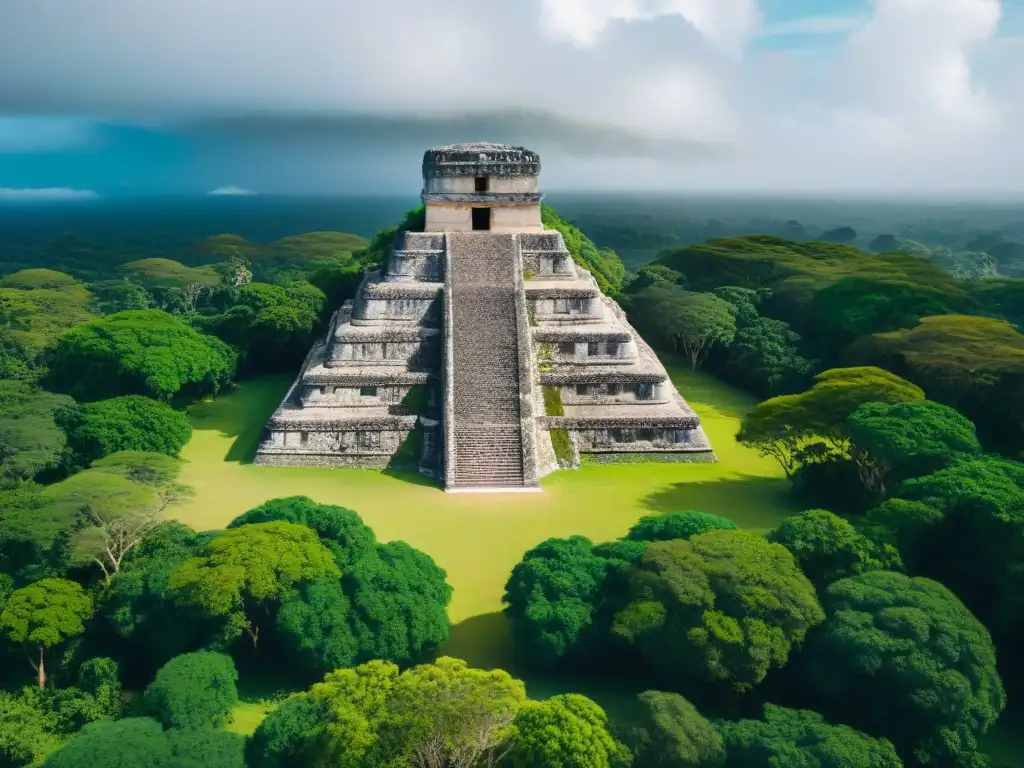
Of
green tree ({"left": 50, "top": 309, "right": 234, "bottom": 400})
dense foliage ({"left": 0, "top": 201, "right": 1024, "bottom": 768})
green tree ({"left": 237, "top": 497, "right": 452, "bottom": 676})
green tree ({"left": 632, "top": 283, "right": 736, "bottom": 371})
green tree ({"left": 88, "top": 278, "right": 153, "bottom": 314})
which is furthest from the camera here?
green tree ({"left": 88, "top": 278, "right": 153, "bottom": 314})

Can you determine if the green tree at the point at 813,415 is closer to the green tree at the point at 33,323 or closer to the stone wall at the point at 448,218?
the stone wall at the point at 448,218

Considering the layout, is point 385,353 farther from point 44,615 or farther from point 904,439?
point 904,439

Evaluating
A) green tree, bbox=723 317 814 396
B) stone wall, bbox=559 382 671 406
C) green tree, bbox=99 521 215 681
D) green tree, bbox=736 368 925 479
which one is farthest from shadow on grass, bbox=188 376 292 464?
green tree, bbox=723 317 814 396

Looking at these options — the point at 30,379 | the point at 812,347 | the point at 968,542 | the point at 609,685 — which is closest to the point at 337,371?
the point at 30,379

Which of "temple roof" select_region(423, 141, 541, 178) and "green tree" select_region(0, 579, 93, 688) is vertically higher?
"temple roof" select_region(423, 141, 541, 178)

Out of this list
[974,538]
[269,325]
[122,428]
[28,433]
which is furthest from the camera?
[269,325]

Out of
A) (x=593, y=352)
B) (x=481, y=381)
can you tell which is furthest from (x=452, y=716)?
(x=593, y=352)

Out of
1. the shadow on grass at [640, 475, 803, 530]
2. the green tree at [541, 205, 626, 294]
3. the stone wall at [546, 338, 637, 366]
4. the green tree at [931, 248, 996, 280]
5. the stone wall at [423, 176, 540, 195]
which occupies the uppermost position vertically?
the stone wall at [423, 176, 540, 195]

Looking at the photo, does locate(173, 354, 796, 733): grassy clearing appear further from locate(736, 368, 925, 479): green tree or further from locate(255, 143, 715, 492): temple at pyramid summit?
locate(736, 368, 925, 479): green tree
